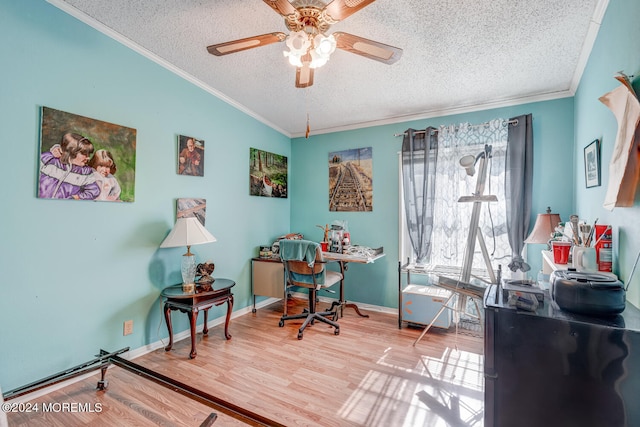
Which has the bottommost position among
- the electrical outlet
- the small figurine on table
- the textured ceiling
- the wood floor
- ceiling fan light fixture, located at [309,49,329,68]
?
the wood floor

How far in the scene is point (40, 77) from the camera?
6.39 feet

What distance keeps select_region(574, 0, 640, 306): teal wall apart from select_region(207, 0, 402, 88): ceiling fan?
1072 millimetres

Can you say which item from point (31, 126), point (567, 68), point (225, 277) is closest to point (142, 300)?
point (225, 277)

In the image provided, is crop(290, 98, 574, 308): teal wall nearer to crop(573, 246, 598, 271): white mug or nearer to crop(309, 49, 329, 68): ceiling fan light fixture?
crop(573, 246, 598, 271): white mug

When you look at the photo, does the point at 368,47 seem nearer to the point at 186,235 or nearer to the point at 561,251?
the point at 561,251

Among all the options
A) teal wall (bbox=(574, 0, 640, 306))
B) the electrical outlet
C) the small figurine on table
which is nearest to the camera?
teal wall (bbox=(574, 0, 640, 306))

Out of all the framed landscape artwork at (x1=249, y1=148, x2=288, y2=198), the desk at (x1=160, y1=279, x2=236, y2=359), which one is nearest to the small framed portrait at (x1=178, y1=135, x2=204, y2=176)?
the framed landscape artwork at (x1=249, y1=148, x2=288, y2=198)

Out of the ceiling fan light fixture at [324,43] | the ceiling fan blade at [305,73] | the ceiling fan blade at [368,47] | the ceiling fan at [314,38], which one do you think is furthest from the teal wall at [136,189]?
the ceiling fan blade at [305,73]

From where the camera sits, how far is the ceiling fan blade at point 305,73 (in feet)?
6.03

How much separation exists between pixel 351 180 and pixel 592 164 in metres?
2.48

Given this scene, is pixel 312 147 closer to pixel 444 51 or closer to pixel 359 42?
pixel 444 51

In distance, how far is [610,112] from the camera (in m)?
1.61

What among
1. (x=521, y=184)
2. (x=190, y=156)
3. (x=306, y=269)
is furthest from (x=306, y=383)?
(x=521, y=184)

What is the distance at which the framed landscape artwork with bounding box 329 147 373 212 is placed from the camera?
12.7ft
